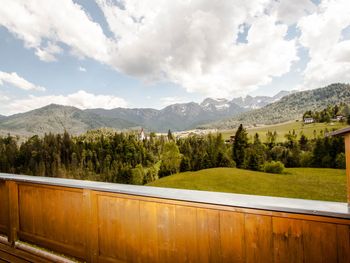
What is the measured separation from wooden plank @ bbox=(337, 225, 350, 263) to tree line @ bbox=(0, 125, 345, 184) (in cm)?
5231

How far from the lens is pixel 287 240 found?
4.70 ft

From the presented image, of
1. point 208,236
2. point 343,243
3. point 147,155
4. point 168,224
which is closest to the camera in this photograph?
point 343,243

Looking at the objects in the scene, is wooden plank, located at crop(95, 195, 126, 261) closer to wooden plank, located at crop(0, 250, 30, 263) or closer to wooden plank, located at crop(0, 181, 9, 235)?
wooden plank, located at crop(0, 250, 30, 263)

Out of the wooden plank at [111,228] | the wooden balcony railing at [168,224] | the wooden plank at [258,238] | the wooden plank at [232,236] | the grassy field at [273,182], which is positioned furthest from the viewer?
the grassy field at [273,182]

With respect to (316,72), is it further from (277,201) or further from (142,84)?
(277,201)

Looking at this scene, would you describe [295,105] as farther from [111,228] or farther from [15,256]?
[15,256]

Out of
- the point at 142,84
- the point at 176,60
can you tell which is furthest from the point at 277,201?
the point at 142,84

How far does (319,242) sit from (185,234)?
90 centimetres

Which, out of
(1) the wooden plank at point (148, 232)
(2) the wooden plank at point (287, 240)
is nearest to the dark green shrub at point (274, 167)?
(1) the wooden plank at point (148, 232)

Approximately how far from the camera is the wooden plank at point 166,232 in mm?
1898

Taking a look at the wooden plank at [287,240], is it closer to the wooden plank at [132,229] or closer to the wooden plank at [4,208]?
the wooden plank at [132,229]

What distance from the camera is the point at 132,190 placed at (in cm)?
207

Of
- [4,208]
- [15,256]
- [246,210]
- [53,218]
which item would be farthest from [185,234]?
[4,208]

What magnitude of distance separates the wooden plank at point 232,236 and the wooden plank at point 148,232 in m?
0.60
